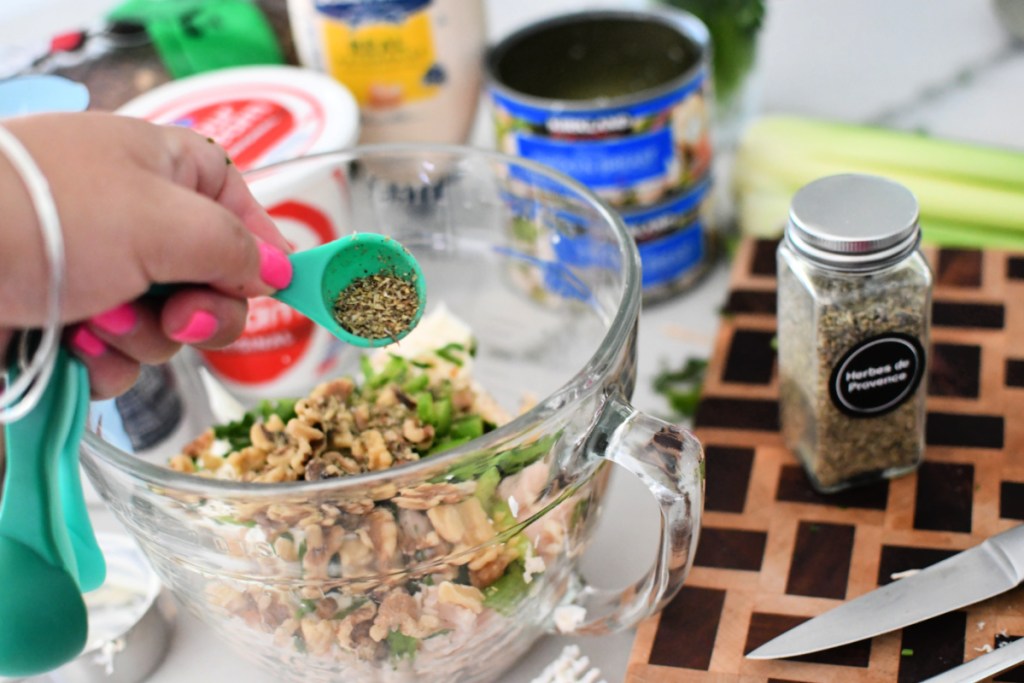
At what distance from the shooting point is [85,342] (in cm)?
53

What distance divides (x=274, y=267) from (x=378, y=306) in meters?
0.09

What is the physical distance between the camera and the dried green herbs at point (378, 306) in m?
0.63

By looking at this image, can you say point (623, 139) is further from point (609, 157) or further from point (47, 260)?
point (47, 260)

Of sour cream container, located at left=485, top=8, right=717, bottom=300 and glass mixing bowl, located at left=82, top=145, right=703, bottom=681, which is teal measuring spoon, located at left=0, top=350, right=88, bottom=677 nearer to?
glass mixing bowl, located at left=82, top=145, right=703, bottom=681

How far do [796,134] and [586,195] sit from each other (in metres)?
0.43

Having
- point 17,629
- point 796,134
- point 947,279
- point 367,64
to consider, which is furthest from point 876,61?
point 17,629

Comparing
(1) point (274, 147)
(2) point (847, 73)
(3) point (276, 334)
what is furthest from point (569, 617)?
(2) point (847, 73)

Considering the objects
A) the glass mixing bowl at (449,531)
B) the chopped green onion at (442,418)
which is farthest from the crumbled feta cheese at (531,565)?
the chopped green onion at (442,418)

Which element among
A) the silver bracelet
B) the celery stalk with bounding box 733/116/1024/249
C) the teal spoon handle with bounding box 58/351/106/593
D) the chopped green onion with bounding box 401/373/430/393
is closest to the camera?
the silver bracelet

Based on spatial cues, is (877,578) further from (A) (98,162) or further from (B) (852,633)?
(A) (98,162)

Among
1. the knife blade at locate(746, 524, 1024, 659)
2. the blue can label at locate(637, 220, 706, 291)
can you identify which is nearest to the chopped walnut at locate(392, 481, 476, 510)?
the knife blade at locate(746, 524, 1024, 659)

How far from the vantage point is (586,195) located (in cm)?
74

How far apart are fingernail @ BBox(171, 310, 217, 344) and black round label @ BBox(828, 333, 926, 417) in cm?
40

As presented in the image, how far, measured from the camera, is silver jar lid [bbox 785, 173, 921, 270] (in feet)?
2.26
